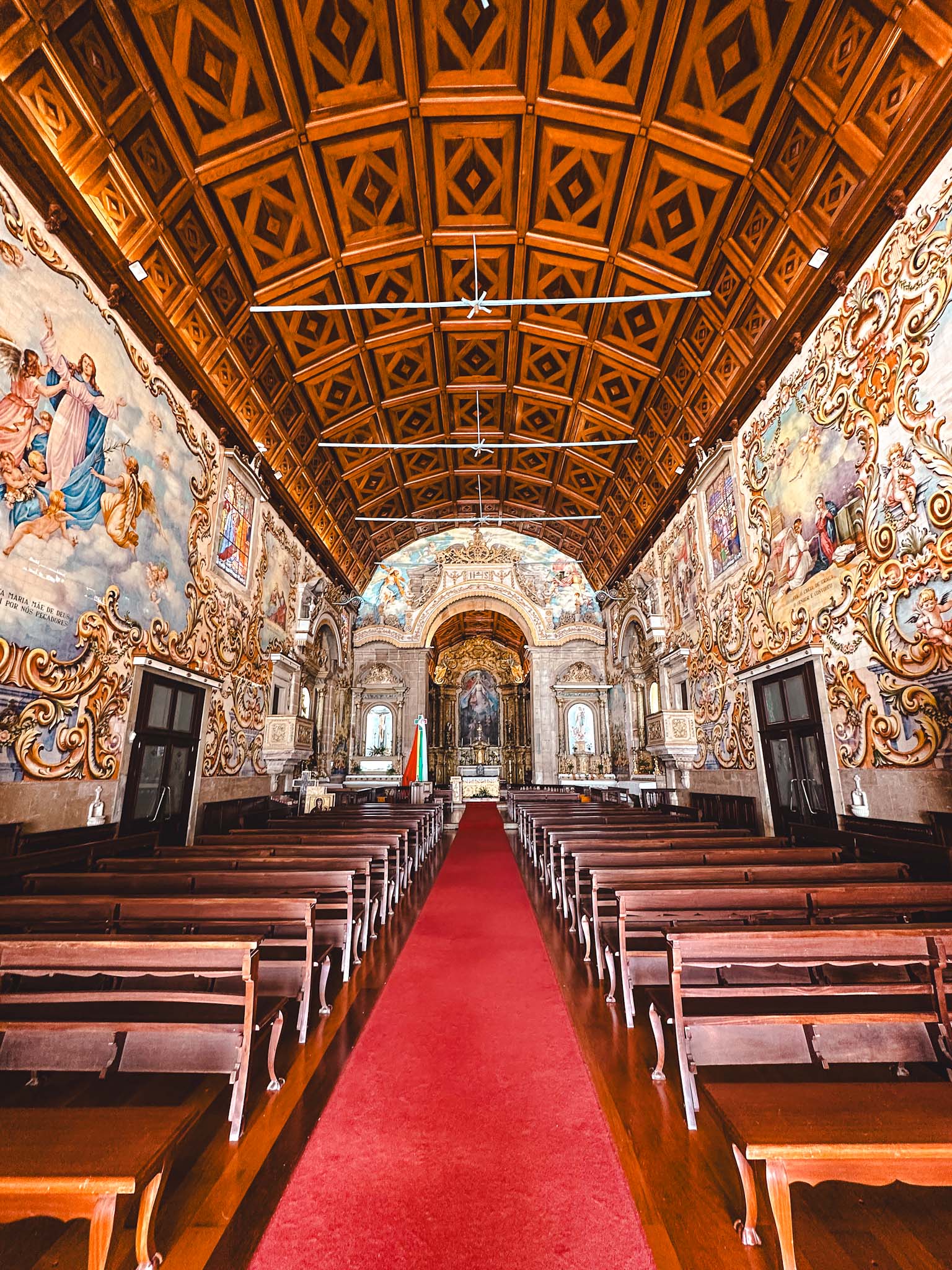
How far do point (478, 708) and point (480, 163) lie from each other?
917 inches

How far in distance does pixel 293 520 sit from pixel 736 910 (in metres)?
11.8

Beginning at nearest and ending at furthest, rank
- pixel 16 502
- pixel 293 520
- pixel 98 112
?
pixel 16 502 → pixel 98 112 → pixel 293 520

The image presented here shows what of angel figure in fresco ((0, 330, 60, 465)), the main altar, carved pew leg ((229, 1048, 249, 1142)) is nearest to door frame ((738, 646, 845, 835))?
carved pew leg ((229, 1048, 249, 1142))

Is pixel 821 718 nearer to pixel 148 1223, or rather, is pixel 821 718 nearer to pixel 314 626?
pixel 148 1223

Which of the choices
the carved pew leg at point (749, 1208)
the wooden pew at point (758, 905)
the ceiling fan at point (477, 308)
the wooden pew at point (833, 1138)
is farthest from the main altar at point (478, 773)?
the wooden pew at point (833, 1138)

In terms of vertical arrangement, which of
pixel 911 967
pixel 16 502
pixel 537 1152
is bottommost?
pixel 537 1152

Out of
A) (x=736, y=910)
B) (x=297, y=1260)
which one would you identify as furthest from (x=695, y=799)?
(x=297, y=1260)

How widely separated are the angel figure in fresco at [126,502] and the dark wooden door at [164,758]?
1773 mm

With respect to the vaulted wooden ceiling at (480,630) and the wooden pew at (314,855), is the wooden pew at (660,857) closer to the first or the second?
the wooden pew at (314,855)

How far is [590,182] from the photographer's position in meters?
7.87

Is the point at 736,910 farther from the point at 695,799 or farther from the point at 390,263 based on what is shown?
Result: the point at 390,263

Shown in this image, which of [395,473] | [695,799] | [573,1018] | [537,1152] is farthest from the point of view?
[395,473]

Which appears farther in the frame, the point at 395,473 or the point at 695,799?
the point at 395,473

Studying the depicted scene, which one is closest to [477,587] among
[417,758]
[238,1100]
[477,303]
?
[417,758]
